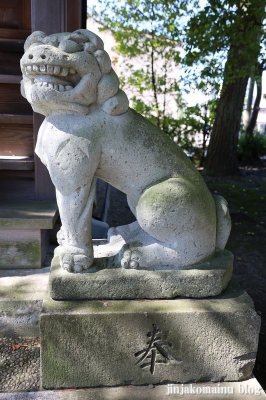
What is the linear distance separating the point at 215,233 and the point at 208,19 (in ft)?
16.4

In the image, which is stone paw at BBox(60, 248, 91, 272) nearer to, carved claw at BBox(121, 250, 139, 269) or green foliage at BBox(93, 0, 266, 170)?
carved claw at BBox(121, 250, 139, 269)

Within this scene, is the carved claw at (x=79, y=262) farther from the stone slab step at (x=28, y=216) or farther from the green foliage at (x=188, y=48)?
the green foliage at (x=188, y=48)

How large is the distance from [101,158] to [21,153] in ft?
5.74

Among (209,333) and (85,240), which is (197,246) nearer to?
(209,333)

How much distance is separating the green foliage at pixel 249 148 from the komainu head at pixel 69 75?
10.5 meters

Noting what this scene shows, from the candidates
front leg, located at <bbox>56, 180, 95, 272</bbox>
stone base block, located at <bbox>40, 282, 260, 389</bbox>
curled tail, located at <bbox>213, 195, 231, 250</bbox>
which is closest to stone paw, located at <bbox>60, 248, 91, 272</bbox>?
front leg, located at <bbox>56, 180, 95, 272</bbox>

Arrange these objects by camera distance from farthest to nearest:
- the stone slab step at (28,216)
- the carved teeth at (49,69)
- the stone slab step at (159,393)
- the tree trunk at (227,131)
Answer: the tree trunk at (227,131) → the stone slab step at (28,216) → the stone slab step at (159,393) → the carved teeth at (49,69)

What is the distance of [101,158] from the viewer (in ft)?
5.74

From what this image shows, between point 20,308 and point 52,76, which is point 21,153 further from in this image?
point 52,76

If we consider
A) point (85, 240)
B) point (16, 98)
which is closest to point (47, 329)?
point (85, 240)

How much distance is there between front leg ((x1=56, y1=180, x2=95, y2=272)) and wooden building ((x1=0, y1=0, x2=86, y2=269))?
81 centimetres

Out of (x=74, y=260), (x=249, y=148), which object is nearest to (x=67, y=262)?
(x=74, y=260)

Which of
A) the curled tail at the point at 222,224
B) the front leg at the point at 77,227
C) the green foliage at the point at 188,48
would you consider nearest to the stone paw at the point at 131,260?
the front leg at the point at 77,227

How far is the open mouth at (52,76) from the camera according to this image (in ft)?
5.14
